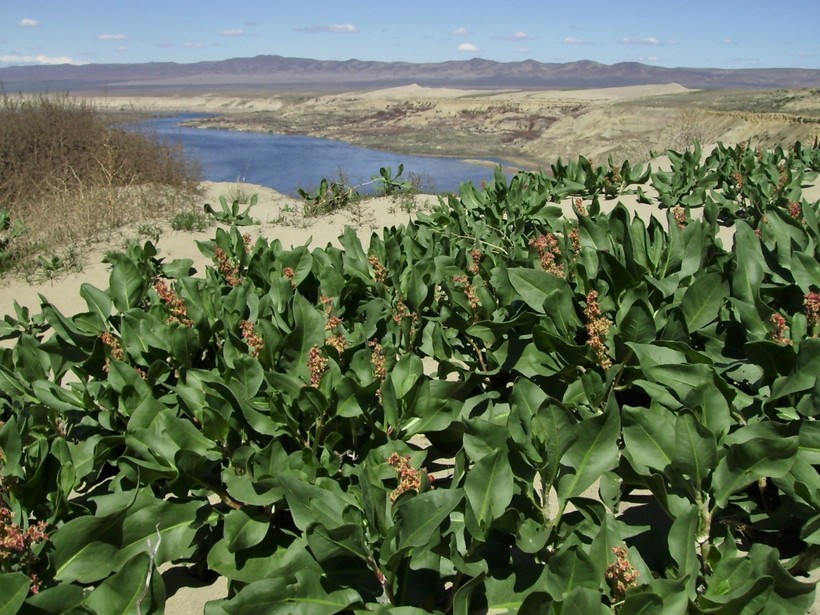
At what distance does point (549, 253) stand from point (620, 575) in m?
1.79

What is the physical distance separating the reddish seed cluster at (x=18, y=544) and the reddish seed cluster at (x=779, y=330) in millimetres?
2308

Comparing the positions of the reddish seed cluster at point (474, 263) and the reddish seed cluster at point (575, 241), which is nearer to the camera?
the reddish seed cluster at point (575, 241)

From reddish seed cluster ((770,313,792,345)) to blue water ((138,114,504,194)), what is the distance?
605 inches

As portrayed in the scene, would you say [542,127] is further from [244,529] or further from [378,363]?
[244,529]

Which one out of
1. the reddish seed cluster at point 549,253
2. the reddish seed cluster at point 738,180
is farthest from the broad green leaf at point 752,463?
the reddish seed cluster at point 738,180

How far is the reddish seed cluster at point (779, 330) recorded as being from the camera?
2400mm

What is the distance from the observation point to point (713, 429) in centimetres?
212

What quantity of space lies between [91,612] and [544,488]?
120cm

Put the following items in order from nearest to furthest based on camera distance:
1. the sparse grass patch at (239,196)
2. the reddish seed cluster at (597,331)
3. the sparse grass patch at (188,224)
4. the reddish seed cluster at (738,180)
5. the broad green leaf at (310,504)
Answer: the broad green leaf at (310,504) → the reddish seed cluster at (597,331) → the reddish seed cluster at (738,180) → the sparse grass patch at (188,224) → the sparse grass patch at (239,196)

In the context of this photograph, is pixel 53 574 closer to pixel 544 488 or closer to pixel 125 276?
pixel 544 488

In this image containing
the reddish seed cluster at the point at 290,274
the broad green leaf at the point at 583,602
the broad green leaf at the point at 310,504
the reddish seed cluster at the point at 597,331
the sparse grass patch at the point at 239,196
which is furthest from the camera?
the sparse grass patch at the point at 239,196

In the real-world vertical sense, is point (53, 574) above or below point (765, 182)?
below

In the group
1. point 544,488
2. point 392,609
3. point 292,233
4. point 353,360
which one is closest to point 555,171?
point 292,233

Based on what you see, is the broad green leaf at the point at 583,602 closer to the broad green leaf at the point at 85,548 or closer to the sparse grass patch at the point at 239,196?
the broad green leaf at the point at 85,548
